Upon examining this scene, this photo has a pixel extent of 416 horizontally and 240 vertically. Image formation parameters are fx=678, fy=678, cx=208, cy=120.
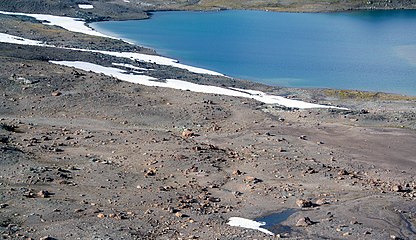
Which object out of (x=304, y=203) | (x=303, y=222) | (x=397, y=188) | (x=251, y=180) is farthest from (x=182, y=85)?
(x=303, y=222)

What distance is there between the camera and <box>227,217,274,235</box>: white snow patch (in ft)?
72.5

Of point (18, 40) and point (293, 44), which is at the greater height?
point (18, 40)

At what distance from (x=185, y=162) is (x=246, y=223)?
21.3 ft

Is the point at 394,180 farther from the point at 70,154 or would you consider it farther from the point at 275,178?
the point at 70,154

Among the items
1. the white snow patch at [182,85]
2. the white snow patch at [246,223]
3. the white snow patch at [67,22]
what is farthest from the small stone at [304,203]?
the white snow patch at [67,22]

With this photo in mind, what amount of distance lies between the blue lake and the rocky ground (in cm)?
1104

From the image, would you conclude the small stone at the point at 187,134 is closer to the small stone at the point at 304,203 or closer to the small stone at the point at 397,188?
the small stone at the point at 304,203

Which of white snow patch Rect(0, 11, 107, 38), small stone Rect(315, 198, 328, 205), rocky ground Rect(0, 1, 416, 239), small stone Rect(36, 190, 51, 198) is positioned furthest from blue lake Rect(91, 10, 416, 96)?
small stone Rect(36, 190, 51, 198)

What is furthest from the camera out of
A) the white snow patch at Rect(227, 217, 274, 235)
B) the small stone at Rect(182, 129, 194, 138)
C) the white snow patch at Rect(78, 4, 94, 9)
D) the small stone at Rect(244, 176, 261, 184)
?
the white snow patch at Rect(78, 4, 94, 9)

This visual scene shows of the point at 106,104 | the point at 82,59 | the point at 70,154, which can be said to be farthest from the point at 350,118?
the point at 82,59

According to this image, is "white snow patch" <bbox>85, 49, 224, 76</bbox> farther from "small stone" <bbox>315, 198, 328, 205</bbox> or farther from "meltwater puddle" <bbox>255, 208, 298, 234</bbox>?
"meltwater puddle" <bbox>255, 208, 298, 234</bbox>

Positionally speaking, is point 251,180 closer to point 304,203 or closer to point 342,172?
point 304,203

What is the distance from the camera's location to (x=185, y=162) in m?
28.4

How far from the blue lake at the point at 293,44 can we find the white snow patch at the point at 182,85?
7938 mm
